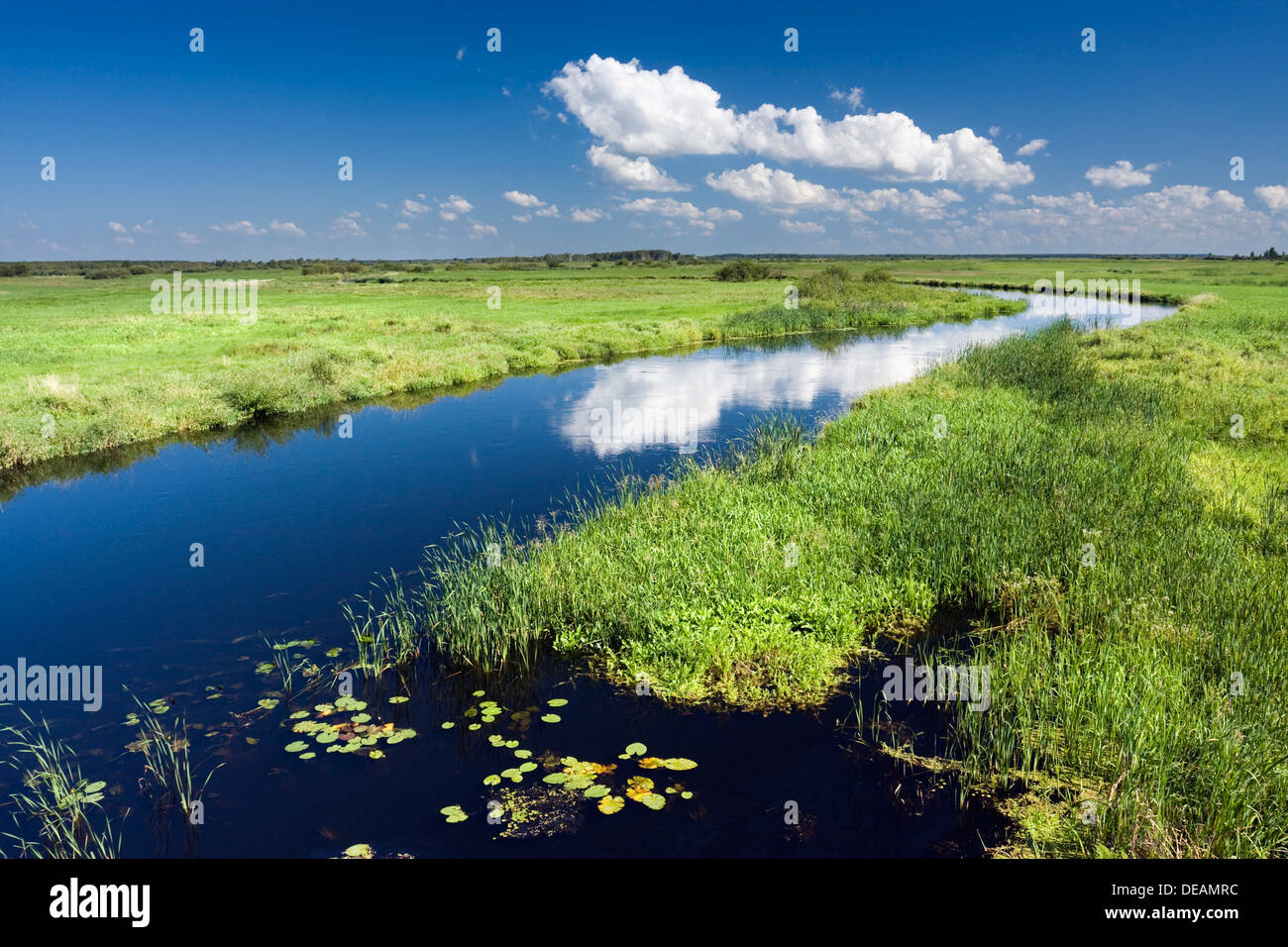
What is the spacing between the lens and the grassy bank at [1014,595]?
684 centimetres

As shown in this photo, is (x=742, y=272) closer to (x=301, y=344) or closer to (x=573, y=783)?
(x=301, y=344)

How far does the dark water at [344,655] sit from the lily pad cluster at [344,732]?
0.40 ft

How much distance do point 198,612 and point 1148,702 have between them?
42.4 feet

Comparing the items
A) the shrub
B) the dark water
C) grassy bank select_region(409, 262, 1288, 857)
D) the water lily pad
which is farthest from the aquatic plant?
the shrub

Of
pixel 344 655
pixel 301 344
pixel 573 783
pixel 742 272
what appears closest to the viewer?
pixel 573 783

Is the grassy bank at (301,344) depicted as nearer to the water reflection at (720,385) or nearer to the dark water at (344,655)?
the dark water at (344,655)

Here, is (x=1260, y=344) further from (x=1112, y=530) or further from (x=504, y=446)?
(x=504, y=446)

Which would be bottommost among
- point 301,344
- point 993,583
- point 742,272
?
point 993,583

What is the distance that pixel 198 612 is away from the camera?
1163 centimetres

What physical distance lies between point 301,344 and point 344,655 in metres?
33.2

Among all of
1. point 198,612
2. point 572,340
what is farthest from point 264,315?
point 198,612

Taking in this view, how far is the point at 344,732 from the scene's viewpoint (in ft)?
27.8

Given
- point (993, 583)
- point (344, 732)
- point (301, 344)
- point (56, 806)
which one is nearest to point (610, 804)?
point (344, 732)

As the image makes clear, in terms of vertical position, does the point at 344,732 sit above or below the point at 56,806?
above
